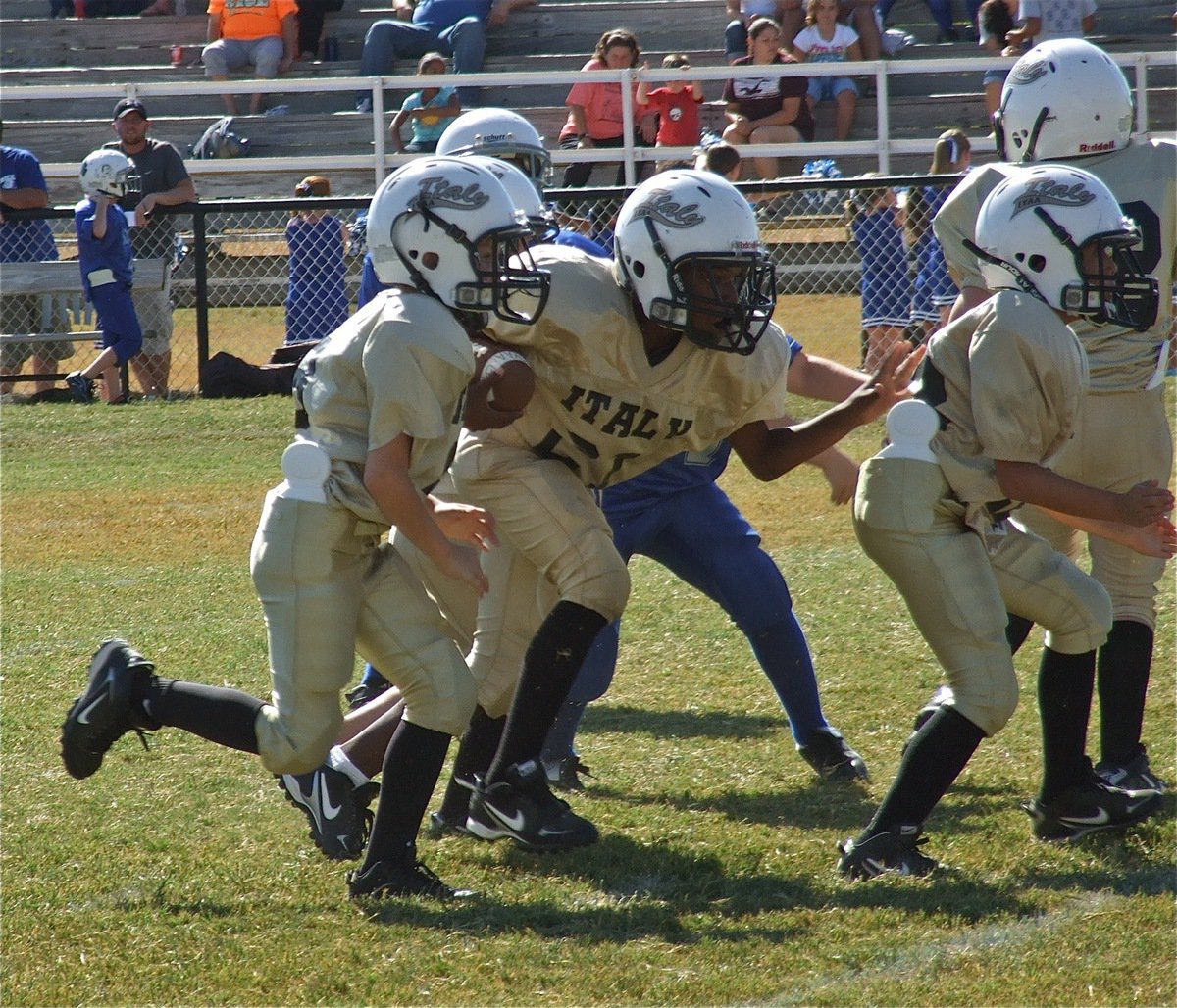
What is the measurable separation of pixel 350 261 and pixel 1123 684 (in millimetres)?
9875

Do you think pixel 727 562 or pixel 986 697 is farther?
pixel 727 562

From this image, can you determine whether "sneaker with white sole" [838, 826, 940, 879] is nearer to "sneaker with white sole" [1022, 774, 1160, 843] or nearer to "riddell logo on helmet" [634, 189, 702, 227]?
"sneaker with white sole" [1022, 774, 1160, 843]

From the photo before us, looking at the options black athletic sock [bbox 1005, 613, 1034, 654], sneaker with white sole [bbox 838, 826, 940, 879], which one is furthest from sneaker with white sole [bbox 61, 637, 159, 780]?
black athletic sock [bbox 1005, 613, 1034, 654]

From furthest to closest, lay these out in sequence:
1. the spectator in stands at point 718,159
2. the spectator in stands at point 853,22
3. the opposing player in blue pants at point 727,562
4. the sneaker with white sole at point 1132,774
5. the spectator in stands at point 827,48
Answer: the spectator in stands at point 853,22 → the spectator in stands at point 827,48 → the spectator in stands at point 718,159 → the opposing player in blue pants at point 727,562 → the sneaker with white sole at point 1132,774

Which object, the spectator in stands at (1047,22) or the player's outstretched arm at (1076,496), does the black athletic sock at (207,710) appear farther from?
the spectator in stands at (1047,22)

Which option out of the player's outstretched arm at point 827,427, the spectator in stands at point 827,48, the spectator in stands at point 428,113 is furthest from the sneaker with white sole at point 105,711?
the spectator in stands at point 827,48

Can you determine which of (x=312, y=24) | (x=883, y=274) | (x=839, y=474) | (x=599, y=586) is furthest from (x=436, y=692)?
(x=312, y=24)

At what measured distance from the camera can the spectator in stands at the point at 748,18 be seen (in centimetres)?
1608

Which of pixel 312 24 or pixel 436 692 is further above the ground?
pixel 312 24

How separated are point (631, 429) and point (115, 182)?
28.3 feet

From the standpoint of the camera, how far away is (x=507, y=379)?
3711mm

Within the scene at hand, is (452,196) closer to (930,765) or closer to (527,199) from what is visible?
(527,199)

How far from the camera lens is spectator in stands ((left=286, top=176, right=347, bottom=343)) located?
1193 centimetres

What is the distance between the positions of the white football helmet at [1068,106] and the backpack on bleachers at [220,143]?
1285 cm
